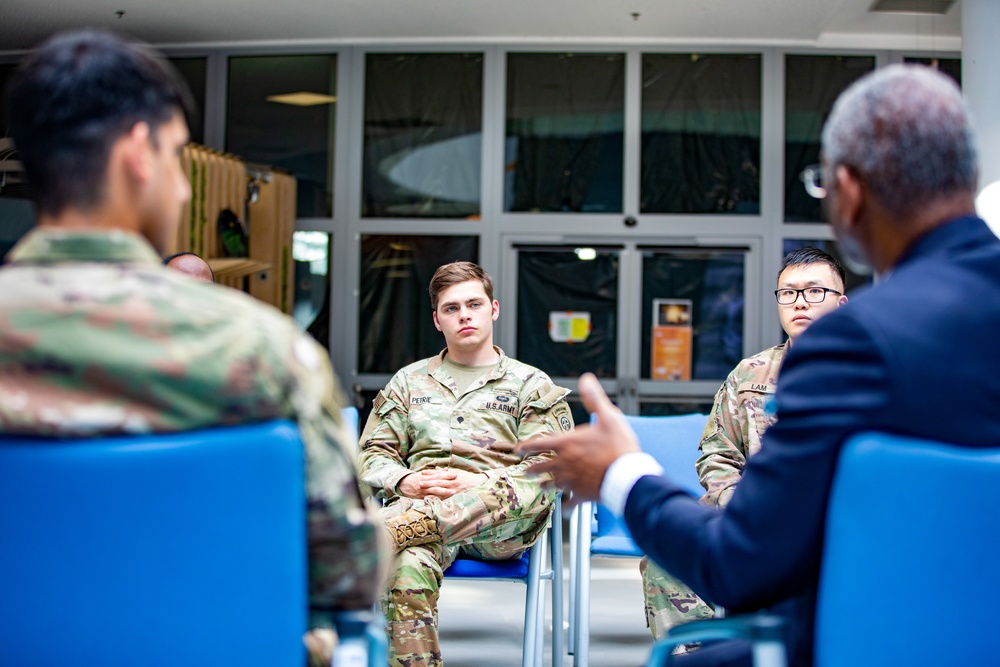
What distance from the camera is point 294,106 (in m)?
6.75

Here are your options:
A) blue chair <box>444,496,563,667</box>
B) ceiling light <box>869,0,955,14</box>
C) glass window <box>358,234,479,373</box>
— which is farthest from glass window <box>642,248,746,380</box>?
blue chair <box>444,496,563,667</box>

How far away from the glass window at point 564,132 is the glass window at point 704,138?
234mm

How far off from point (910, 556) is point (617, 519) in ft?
7.89

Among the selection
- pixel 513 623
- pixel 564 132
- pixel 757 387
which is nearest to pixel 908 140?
pixel 757 387

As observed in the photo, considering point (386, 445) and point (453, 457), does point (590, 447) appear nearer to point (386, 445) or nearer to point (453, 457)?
point (453, 457)

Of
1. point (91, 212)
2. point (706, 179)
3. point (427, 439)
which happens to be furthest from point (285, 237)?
point (91, 212)

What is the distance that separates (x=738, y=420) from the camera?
2869mm

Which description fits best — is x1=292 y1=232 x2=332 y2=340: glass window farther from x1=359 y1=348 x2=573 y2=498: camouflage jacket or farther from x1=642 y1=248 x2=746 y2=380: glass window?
x1=359 y1=348 x2=573 y2=498: camouflage jacket

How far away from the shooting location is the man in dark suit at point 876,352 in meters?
1.15

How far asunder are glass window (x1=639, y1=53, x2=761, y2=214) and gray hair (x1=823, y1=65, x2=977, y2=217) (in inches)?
210

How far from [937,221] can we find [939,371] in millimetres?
213

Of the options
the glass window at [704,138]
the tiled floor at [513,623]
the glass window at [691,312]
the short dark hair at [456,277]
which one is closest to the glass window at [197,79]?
the glass window at [704,138]

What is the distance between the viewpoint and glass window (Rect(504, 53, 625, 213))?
6.54 metres

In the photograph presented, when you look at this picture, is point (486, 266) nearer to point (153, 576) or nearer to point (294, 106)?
point (294, 106)
